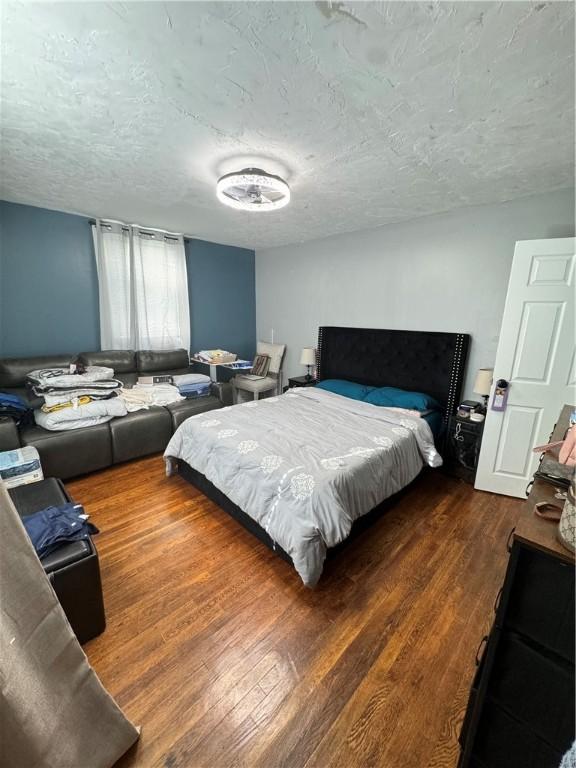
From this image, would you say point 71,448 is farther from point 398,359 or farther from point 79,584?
point 398,359

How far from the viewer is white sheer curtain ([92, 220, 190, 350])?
338 cm

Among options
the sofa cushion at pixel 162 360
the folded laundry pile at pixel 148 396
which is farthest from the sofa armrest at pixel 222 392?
the sofa cushion at pixel 162 360

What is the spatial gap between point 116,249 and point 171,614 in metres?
3.61

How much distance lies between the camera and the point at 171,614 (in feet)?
4.79

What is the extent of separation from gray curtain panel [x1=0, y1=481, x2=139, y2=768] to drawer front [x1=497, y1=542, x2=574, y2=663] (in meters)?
1.23

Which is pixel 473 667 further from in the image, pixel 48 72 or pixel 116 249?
pixel 116 249

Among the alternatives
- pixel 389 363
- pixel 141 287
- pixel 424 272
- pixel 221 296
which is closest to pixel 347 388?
pixel 389 363

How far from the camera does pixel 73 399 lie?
2.65 m

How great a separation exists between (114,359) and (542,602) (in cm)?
385

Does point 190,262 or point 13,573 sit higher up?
point 190,262

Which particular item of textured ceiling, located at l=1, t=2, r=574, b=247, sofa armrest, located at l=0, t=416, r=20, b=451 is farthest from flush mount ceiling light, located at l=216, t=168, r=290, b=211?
sofa armrest, located at l=0, t=416, r=20, b=451

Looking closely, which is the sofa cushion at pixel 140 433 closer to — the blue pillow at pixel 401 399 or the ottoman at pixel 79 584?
the ottoman at pixel 79 584

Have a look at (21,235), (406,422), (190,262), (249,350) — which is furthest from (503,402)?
(21,235)

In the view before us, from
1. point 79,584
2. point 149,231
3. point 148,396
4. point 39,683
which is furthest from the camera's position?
point 149,231
